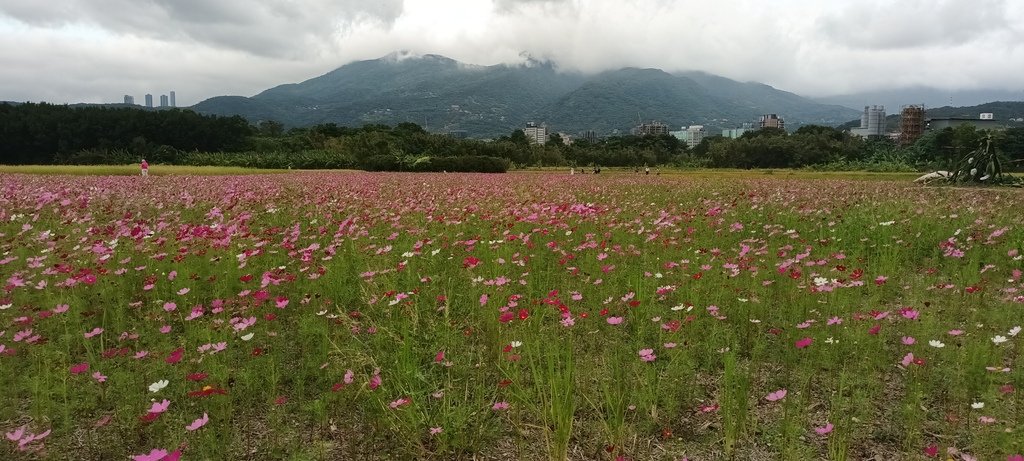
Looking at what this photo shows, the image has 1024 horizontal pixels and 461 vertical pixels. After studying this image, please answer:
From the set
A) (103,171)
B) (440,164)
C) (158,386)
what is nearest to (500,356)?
(158,386)

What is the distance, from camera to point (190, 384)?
290 centimetres

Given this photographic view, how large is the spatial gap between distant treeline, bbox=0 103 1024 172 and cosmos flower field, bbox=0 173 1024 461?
31521mm

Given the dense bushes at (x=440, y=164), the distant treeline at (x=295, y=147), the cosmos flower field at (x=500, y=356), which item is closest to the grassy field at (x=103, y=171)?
the dense bushes at (x=440, y=164)

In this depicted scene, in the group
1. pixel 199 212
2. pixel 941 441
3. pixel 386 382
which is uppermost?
pixel 199 212

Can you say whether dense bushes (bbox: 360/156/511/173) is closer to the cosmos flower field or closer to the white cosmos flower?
the cosmos flower field

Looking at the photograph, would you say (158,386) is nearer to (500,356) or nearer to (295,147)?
(500,356)

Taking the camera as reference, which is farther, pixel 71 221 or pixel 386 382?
pixel 71 221

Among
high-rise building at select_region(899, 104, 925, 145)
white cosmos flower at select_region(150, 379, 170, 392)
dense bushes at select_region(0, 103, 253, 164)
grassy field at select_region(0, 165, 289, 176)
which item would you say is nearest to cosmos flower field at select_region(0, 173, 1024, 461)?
white cosmos flower at select_region(150, 379, 170, 392)

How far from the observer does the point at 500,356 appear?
3072 millimetres

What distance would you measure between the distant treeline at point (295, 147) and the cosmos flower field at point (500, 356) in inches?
1241

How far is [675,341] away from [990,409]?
58.2 inches

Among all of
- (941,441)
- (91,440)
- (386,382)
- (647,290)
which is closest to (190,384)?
(91,440)

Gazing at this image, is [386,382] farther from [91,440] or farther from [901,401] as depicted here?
[901,401]

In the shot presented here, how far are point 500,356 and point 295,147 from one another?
57468 mm
